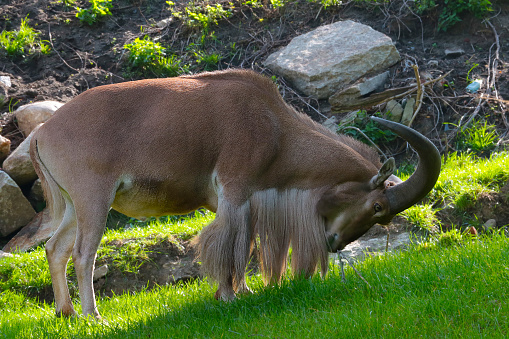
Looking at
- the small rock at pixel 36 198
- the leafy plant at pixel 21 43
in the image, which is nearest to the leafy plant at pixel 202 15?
the leafy plant at pixel 21 43

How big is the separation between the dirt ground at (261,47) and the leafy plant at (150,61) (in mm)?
285

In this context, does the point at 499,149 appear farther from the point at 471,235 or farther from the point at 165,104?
the point at 165,104

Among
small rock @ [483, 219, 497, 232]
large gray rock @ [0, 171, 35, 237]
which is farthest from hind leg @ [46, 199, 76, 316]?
small rock @ [483, 219, 497, 232]

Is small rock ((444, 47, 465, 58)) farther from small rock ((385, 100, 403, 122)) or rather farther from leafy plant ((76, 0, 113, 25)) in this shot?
leafy plant ((76, 0, 113, 25))

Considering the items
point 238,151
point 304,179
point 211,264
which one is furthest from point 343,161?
point 211,264

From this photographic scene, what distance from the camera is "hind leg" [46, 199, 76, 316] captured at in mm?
6102

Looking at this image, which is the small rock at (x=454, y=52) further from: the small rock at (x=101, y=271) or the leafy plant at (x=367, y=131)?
the small rock at (x=101, y=271)

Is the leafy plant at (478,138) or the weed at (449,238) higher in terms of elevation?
the weed at (449,238)

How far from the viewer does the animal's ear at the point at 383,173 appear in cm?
565

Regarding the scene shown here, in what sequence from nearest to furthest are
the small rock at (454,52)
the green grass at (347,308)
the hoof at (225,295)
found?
the green grass at (347,308) → the hoof at (225,295) → the small rock at (454,52)

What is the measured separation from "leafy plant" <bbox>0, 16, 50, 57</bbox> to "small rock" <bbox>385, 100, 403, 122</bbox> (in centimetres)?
653

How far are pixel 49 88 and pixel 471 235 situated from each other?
295 inches

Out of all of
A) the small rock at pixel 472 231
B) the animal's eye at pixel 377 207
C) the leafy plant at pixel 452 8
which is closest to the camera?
the animal's eye at pixel 377 207

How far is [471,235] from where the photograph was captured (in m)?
6.97
